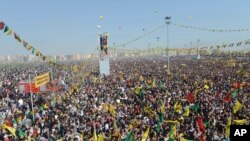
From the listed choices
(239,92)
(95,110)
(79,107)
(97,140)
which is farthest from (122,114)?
(239,92)

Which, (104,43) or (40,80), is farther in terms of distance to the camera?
(104,43)

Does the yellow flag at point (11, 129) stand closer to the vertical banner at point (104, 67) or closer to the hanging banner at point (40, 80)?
the hanging banner at point (40, 80)

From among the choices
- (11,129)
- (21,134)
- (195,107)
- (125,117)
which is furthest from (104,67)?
(21,134)

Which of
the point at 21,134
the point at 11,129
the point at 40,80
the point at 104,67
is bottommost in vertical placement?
the point at 21,134

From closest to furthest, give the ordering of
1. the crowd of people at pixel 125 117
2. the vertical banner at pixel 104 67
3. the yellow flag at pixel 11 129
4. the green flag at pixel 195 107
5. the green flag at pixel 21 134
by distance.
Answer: the crowd of people at pixel 125 117
the green flag at pixel 21 134
the yellow flag at pixel 11 129
the green flag at pixel 195 107
the vertical banner at pixel 104 67

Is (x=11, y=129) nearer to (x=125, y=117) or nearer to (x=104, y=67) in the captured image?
(x=125, y=117)

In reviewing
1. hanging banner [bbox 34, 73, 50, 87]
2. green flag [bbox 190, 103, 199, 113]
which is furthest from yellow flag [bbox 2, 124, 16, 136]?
green flag [bbox 190, 103, 199, 113]

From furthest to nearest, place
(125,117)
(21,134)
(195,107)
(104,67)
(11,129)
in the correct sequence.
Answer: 1. (104,67)
2. (195,107)
3. (125,117)
4. (11,129)
5. (21,134)

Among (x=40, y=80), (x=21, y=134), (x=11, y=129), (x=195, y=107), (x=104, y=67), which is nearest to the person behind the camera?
(x=21, y=134)

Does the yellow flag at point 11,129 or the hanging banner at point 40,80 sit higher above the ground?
the hanging banner at point 40,80

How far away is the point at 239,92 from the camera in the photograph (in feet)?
87.7

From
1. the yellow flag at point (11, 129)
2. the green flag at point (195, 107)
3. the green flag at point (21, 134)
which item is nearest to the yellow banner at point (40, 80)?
the yellow flag at point (11, 129)

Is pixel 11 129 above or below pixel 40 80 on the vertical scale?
below

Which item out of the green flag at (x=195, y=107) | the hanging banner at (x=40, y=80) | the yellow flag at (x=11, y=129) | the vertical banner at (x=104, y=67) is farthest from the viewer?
the vertical banner at (x=104, y=67)
